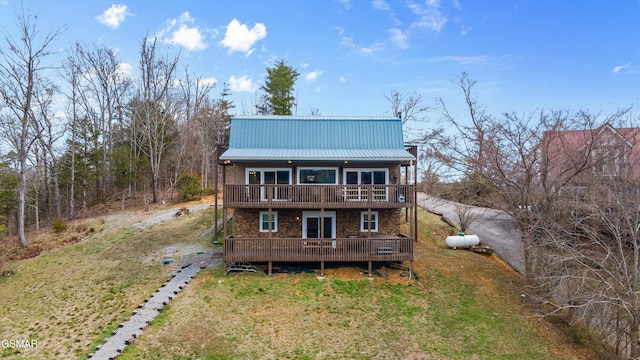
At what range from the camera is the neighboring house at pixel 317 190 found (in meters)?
13.6

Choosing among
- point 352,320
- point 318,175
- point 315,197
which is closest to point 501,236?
point 318,175

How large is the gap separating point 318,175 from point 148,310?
9.04 metres

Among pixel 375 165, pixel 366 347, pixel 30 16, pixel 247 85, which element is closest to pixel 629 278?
pixel 366 347

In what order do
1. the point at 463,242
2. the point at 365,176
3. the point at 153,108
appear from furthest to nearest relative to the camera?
the point at 153,108
the point at 463,242
the point at 365,176

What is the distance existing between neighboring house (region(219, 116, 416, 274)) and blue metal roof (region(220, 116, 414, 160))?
53mm

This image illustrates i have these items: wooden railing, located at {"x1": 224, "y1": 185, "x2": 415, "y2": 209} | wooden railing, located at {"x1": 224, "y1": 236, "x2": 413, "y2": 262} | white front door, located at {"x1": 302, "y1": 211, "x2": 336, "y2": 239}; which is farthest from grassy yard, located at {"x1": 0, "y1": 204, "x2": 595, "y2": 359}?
wooden railing, located at {"x1": 224, "y1": 185, "x2": 415, "y2": 209}

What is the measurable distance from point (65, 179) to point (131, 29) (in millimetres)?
14491

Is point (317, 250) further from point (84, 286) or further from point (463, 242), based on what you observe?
point (84, 286)

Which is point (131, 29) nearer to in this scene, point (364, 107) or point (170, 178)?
point (170, 178)

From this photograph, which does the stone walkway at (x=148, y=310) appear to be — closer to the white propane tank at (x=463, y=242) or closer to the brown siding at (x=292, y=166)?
the brown siding at (x=292, y=166)

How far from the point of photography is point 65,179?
26.1m

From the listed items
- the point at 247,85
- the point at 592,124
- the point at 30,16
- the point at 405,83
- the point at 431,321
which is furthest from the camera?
the point at 247,85

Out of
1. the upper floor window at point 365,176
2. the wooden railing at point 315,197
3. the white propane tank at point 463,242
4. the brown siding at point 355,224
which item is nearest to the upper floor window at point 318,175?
the upper floor window at point 365,176

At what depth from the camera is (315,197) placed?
14000 mm
